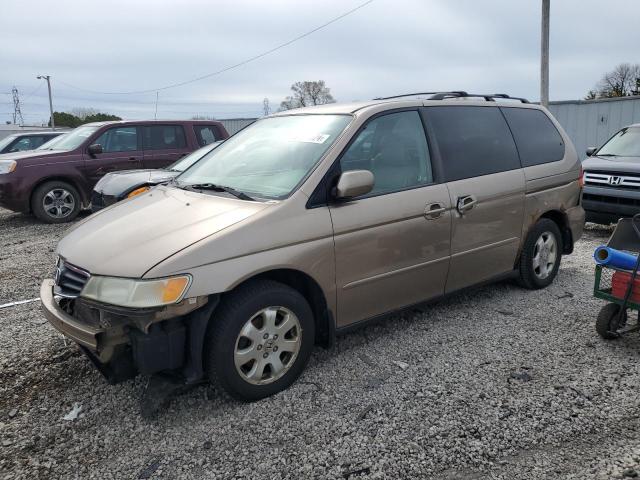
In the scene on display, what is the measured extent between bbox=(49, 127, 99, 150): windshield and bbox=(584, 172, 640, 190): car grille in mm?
8550

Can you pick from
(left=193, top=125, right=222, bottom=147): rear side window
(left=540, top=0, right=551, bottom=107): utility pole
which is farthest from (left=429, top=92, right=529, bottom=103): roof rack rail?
(left=540, top=0, right=551, bottom=107): utility pole

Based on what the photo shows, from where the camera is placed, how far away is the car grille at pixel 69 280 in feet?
9.73

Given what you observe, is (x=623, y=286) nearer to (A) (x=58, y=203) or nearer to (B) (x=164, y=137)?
(B) (x=164, y=137)

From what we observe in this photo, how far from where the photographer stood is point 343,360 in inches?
146

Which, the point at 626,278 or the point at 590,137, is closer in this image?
the point at 626,278

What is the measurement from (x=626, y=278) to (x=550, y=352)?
747 millimetres

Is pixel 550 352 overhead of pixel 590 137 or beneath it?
beneath

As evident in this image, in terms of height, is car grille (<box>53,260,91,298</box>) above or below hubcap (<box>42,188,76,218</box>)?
above

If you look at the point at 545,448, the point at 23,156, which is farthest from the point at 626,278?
the point at 23,156

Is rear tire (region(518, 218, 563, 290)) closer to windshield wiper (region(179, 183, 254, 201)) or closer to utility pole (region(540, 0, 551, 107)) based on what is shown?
windshield wiper (region(179, 183, 254, 201))

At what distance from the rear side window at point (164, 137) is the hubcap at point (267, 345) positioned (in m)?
7.93

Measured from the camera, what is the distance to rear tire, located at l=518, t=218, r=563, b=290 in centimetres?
488

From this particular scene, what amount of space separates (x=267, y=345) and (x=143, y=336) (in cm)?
71

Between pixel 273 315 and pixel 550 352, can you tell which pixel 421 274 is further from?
pixel 273 315
